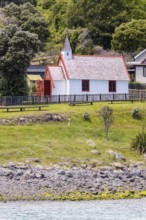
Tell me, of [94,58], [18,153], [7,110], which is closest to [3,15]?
[94,58]

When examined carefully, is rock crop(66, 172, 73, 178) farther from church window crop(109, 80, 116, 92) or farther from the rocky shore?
church window crop(109, 80, 116, 92)

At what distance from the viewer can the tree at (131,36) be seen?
11031 cm

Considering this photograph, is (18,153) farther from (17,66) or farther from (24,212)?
(17,66)

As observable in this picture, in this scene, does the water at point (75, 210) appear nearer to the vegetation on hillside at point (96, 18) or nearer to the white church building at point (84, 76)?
the white church building at point (84, 76)

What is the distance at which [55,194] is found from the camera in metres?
45.8

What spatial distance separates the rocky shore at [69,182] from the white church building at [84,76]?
2874cm

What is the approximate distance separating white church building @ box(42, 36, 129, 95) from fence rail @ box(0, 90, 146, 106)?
2.58 m

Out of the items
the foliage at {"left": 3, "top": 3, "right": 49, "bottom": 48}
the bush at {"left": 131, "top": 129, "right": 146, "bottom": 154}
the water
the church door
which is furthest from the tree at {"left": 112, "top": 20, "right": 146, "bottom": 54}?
the water

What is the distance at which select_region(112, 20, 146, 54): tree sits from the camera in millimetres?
110312

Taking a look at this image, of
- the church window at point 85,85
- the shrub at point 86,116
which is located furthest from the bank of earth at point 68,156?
the church window at point 85,85

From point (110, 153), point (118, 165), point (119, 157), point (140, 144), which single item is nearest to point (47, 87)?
point (140, 144)

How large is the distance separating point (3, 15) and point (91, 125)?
6596 cm

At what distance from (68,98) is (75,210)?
3517cm

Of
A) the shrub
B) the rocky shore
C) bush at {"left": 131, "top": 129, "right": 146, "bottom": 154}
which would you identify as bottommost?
the rocky shore
